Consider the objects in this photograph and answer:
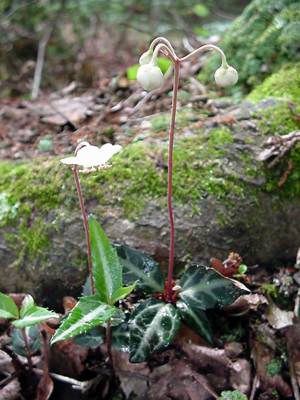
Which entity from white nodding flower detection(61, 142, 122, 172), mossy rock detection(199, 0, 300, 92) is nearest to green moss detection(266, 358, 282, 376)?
white nodding flower detection(61, 142, 122, 172)

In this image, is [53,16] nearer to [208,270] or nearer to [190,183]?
[190,183]

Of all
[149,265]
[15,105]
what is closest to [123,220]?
[149,265]

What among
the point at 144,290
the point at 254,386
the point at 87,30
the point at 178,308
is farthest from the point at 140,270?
the point at 87,30

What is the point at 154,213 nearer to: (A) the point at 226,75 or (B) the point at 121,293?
(B) the point at 121,293

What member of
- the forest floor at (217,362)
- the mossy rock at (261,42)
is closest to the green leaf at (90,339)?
the forest floor at (217,362)

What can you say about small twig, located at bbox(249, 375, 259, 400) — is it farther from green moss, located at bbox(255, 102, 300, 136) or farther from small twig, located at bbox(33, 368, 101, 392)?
green moss, located at bbox(255, 102, 300, 136)

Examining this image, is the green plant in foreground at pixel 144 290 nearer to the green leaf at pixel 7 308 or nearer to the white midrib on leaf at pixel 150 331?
the white midrib on leaf at pixel 150 331
